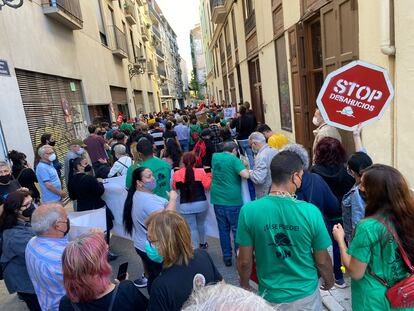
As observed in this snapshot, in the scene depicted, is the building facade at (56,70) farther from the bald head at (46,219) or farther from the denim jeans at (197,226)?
the bald head at (46,219)

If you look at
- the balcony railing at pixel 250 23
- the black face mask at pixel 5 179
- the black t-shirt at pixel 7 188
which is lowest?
the black t-shirt at pixel 7 188

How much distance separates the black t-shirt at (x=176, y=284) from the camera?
5.89 feet

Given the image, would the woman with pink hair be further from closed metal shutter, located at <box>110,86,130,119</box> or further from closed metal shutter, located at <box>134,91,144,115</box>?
closed metal shutter, located at <box>134,91,144,115</box>

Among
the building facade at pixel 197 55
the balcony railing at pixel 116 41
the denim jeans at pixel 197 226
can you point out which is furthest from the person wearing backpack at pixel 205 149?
the building facade at pixel 197 55

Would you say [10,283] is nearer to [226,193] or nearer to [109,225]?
[109,225]

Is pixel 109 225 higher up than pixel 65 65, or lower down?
lower down

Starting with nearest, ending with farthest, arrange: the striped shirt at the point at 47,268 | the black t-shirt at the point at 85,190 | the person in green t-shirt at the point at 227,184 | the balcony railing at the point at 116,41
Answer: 1. the striped shirt at the point at 47,268
2. the person in green t-shirt at the point at 227,184
3. the black t-shirt at the point at 85,190
4. the balcony railing at the point at 116,41

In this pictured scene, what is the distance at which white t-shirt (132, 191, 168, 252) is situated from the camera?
3.23m

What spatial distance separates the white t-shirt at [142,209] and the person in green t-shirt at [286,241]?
1.28m

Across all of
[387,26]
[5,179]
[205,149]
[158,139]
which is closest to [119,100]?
[158,139]

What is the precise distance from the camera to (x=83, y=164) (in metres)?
4.48

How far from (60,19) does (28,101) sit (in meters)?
3.44

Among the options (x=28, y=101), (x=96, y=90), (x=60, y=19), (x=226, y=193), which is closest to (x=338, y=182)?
(x=226, y=193)

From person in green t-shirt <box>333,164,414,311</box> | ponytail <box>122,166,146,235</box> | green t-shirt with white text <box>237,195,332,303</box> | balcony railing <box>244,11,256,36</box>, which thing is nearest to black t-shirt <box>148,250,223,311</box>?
green t-shirt with white text <box>237,195,332,303</box>
